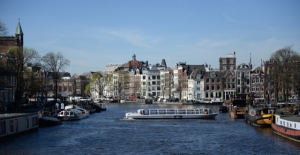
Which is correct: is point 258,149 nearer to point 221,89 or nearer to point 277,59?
point 277,59

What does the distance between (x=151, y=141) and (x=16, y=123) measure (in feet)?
52.1

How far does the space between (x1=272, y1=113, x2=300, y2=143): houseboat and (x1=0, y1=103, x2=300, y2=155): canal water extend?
0.78 m

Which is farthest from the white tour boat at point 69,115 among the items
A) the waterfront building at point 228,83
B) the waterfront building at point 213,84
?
the waterfront building at point 213,84

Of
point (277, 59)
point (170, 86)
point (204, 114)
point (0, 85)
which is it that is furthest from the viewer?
point (170, 86)

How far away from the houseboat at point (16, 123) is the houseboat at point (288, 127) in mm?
29916

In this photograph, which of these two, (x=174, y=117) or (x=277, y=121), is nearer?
(x=277, y=121)

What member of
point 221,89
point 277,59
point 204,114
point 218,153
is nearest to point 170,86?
point 221,89

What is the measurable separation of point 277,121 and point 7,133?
1203 inches

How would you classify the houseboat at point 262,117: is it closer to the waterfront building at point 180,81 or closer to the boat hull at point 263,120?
the boat hull at point 263,120

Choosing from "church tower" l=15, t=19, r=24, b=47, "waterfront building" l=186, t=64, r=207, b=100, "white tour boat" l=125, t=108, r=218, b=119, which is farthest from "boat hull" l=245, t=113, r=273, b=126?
"waterfront building" l=186, t=64, r=207, b=100

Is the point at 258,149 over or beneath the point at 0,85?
beneath

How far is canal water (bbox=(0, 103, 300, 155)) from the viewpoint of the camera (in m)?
46.7

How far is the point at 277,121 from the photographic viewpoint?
57.4 meters

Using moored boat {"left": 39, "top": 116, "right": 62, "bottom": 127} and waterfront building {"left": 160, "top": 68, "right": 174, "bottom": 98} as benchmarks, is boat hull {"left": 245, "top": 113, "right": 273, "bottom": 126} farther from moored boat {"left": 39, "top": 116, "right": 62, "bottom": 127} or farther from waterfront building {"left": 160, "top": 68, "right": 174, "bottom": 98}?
waterfront building {"left": 160, "top": 68, "right": 174, "bottom": 98}
